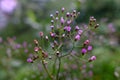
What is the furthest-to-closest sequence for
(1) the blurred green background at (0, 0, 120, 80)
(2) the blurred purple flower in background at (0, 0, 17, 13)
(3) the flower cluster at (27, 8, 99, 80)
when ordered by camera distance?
(2) the blurred purple flower in background at (0, 0, 17, 13), (1) the blurred green background at (0, 0, 120, 80), (3) the flower cluster at (27, 8, 99, 80)

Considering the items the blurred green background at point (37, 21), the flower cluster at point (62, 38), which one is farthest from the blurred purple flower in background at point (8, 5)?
the flower cluster at point (62, 38)

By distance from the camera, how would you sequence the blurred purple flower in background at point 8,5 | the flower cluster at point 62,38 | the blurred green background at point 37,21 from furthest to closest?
the blurred purple flower in background at point 8,5
the blurred green background at point 37,21
the flower cluster at point 62,38

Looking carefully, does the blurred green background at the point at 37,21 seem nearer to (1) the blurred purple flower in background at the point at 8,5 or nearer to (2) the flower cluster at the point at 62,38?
(1) the blurred purple flower in background at the point at 8,5

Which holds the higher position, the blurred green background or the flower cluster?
the flower cluster

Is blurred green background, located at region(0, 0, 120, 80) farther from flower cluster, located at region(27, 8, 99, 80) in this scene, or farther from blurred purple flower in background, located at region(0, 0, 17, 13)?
flower cluster, located at region(27, 8, 99, 80)

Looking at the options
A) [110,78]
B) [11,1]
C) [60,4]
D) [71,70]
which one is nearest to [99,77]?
[110,78]

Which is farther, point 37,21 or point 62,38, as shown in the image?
point 37,21

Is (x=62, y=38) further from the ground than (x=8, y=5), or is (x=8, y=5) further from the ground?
(x=62, y=38)

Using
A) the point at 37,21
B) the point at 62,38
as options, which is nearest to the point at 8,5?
the point at 37,21

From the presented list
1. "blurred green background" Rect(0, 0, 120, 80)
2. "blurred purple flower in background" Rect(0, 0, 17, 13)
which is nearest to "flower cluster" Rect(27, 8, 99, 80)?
"blurred green background" Rect(0, 0, 120, 80)

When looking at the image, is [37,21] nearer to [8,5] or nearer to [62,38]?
[8,5]

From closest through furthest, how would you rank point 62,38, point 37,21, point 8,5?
1. point 62,38
2. point 37,21
3. point 8,5

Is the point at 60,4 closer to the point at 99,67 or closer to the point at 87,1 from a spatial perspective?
the point at 87,1
